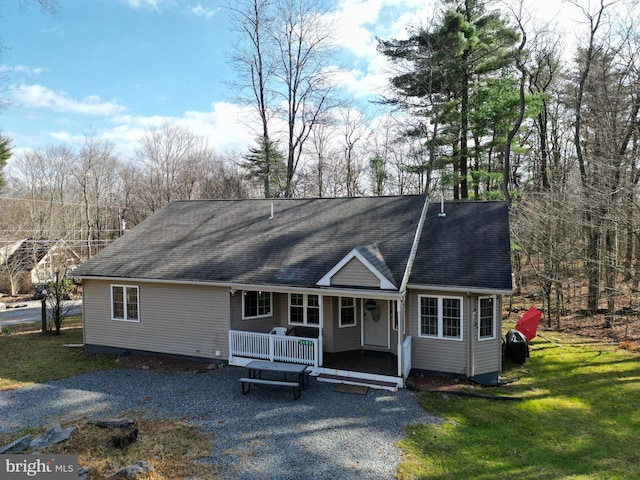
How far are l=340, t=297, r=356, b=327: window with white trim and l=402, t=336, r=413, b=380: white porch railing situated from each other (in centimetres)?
206

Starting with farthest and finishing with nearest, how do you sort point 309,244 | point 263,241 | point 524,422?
point 263,241
point 309,244
point 524,422

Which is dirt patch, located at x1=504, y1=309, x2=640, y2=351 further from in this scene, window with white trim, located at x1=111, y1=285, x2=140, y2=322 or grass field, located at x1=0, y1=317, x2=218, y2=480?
window with white trim, located at x1=111, y1=285, x2=140, y2=322

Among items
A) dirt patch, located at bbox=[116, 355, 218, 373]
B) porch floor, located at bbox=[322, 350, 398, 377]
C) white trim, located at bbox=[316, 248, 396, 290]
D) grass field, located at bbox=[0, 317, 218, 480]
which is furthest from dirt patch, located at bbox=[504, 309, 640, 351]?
grass field, located at bbox=[0, 317, 218, 480]

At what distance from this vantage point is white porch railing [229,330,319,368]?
35.0 ft

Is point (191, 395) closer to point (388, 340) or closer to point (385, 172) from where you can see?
point (388, 340)

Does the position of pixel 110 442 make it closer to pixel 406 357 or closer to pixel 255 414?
pixel 255 414

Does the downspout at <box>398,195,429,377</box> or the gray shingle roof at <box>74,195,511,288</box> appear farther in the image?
the gray shingle roof at <box>74,195,511,288</box>

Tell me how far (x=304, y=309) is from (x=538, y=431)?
682cm

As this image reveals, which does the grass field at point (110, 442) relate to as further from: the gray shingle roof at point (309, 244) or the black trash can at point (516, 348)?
the black trash can at point (516, 348)

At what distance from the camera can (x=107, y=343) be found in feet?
42.4

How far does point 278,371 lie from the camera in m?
9.66

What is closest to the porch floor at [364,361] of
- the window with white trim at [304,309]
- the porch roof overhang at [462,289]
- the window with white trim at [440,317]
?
the window with white trim at [304,309]

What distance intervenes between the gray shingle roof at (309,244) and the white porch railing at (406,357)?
5.40 feet

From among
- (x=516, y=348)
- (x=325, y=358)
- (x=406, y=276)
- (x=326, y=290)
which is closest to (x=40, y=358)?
(x=325, y=358)
